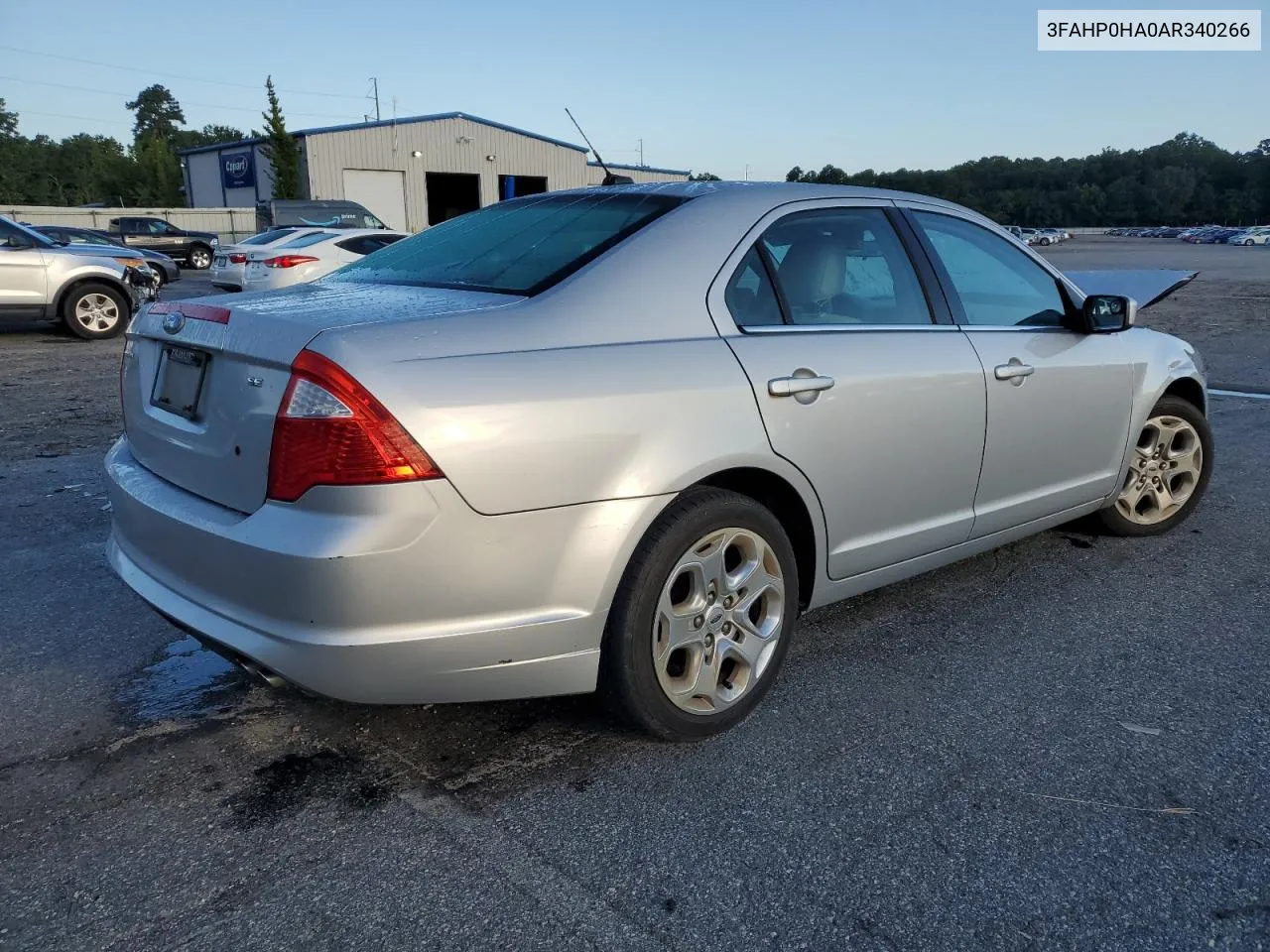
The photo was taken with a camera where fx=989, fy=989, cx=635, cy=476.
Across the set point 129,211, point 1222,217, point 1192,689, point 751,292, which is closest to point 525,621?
point 751,292

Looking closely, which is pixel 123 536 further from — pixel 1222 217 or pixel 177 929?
pixel 1222 217

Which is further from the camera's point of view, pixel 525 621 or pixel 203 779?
pixel 203 779

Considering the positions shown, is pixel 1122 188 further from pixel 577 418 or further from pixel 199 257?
pixel 577 418

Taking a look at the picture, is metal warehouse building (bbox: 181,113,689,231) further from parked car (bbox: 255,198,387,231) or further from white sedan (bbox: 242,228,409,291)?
white sedan (bbox: 242,228,409,291)

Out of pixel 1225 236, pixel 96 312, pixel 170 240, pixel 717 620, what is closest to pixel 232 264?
pixel 96 312

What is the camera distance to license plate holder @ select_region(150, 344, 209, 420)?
259 cm

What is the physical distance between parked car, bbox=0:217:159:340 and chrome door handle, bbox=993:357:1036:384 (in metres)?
9.88

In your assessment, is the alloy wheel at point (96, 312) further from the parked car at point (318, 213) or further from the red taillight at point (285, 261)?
the parked car at point (318, 213)

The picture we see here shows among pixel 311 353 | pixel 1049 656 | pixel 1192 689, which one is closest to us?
pixel 311 353

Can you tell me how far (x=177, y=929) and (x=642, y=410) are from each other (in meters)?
1.55

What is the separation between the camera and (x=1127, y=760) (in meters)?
2.72

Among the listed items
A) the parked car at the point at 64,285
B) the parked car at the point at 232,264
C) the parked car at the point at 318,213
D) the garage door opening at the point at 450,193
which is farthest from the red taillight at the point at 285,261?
the garage door opening at the point at 450,193

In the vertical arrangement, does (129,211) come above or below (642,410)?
above

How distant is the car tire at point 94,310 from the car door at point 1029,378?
11.6 metres
